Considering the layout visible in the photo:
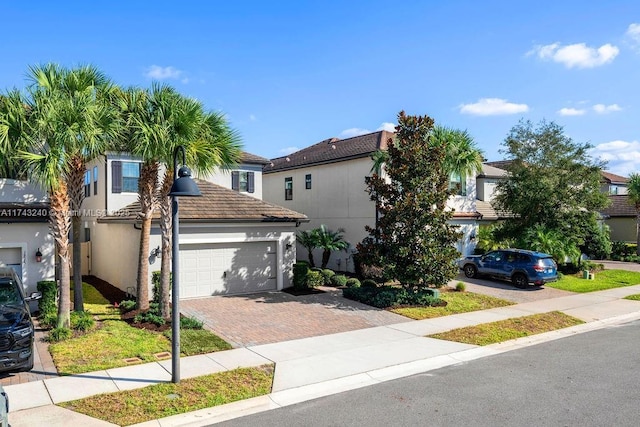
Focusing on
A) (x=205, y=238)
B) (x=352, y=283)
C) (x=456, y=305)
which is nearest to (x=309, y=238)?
(x=352, y=283)

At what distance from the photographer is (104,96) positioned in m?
12.0

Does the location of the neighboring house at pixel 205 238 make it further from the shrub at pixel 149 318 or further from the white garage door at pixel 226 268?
the shrub at pixel 149 318

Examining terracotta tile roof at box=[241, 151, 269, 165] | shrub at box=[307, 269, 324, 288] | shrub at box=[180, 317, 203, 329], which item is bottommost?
shrub at box=[180, 317, 203, 329]

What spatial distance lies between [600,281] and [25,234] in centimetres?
2535

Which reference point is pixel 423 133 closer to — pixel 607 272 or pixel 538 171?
pixel 538 171

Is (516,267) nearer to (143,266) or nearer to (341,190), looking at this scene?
(341,190)

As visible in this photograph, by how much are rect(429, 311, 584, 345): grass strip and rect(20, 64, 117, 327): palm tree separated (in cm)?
1021

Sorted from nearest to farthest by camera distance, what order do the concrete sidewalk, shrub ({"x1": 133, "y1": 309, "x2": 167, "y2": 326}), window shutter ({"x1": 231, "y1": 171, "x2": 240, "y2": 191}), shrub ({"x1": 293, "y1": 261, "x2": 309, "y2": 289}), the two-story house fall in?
the concrete sidewalk < shrub ({"x1": 133, "y1": 309, "x2": 167, "y2": 326}) < the two-story house < shrub ({"x1": 293, "y1": 261, "x2": 309, "y2": 289}) < window shutter ({"x1": 231, "y1": 171, "x2": 240, "y2": 191})

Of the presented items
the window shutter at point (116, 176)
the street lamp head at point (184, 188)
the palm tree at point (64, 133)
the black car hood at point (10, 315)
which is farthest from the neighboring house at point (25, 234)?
the street lamp head at point (184, 188)

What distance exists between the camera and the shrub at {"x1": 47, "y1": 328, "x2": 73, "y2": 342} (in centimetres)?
1088

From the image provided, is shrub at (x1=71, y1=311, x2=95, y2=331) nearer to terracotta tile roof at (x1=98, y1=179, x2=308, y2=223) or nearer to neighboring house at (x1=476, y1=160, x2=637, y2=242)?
terracotta tile roof at (x1=98, y1=179, x2=308, y2=223)

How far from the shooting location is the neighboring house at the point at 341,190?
74.6 ft

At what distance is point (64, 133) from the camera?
10539mm

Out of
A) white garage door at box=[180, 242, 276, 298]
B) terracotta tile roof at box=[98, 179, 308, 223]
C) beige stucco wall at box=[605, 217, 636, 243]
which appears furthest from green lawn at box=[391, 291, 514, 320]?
beige stucco wall at box=[605, 217, 636, 243]
